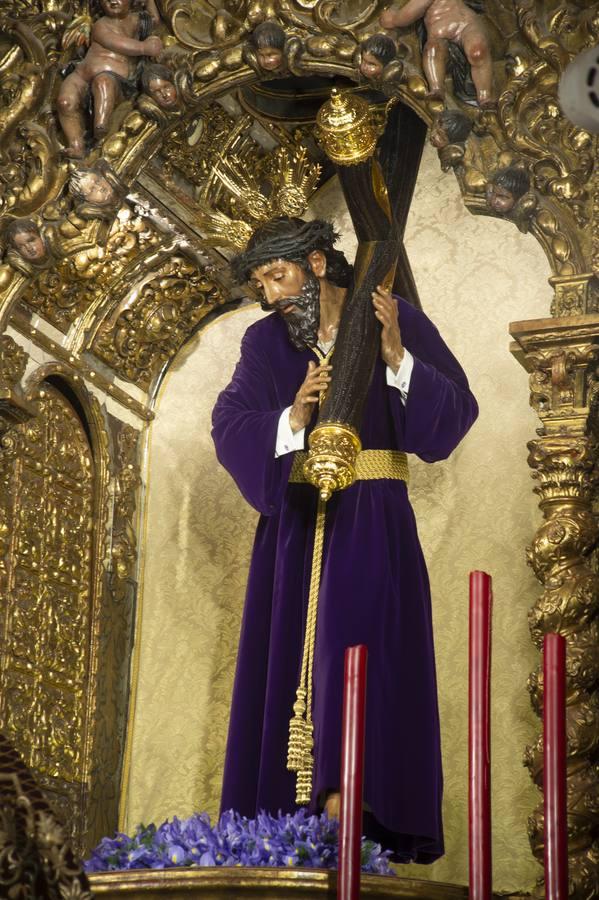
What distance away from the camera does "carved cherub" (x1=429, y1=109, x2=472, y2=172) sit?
3.81 metres

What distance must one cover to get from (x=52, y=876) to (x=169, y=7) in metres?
3.16

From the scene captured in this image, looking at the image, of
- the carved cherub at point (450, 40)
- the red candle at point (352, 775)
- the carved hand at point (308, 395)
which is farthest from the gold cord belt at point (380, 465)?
the red candle at point (352, 775)

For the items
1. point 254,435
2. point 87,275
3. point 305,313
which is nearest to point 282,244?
point 305,313

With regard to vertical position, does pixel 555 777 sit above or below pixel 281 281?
below

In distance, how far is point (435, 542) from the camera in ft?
14.7

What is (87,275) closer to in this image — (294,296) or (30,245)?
(30,245)

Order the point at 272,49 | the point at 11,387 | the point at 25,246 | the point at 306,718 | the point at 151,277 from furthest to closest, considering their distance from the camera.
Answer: the point at 151,277, the point at 11,387, the point at 25,246, the point at 272,49, the point at 306,718

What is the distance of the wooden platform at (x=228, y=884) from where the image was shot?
2.68 meters

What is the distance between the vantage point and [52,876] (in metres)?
1.46

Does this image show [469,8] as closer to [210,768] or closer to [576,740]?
[576,740]

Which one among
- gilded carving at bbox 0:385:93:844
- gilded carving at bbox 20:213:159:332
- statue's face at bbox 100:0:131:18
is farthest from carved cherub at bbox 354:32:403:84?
gilded carving at bbox 0:385:93:844

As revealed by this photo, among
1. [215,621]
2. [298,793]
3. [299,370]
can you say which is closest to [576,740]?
[298,793]

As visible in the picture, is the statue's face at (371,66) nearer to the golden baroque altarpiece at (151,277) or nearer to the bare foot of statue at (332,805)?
the golden baroque altarpiece at (151,277)

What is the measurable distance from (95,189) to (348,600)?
4.64ft
